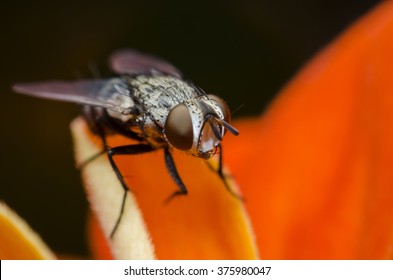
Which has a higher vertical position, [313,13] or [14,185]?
[313,13]

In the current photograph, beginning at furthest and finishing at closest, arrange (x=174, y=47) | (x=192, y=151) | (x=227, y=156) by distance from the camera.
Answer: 1. (x=174, y=47)
2. (x=227, y=156)
3. (x=192, y=151)

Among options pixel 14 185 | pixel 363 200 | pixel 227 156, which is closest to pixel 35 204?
pixel 14 185

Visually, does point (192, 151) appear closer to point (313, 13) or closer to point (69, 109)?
point (69, 109)

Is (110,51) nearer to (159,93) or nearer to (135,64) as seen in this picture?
(135,64)

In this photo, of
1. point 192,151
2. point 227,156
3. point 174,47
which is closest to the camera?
point 192,151

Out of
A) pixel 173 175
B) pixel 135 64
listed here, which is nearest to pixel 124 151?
pixel 173 175

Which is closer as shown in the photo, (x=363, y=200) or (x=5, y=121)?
(x=363, y=200)
